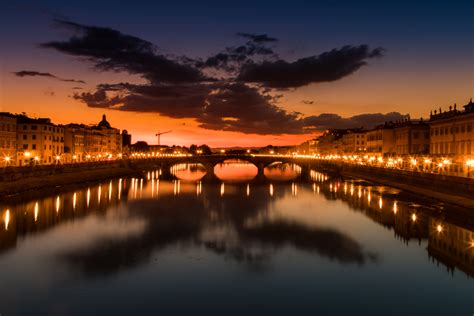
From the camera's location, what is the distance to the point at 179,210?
46.7 m

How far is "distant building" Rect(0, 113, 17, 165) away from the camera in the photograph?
73750mm

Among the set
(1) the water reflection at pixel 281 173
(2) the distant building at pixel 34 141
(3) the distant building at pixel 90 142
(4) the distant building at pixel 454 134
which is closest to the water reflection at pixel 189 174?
(1) the water reflection at pixel 281 173

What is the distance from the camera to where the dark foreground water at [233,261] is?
Result: 61.9 feet

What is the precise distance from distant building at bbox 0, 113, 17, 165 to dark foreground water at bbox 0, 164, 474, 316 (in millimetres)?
34099

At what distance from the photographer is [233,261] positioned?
25406mm

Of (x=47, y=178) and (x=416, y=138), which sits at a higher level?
(x=416, y=138)

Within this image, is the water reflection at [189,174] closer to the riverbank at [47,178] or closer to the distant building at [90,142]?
the riverbank at [47,178]

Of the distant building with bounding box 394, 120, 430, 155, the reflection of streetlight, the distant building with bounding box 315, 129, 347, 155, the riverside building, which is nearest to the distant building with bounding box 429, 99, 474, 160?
the riverside building

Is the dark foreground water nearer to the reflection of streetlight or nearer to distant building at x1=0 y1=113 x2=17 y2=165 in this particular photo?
the reflection of streetlight

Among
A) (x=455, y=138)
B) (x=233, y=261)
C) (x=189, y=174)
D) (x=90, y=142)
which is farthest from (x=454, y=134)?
(x=90, y=142)

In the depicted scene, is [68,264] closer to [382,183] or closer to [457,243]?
[457,243]

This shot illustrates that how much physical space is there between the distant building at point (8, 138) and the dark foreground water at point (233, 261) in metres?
34.1

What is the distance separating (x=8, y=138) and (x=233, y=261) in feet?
222

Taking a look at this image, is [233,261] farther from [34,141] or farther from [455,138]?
[34,141]
